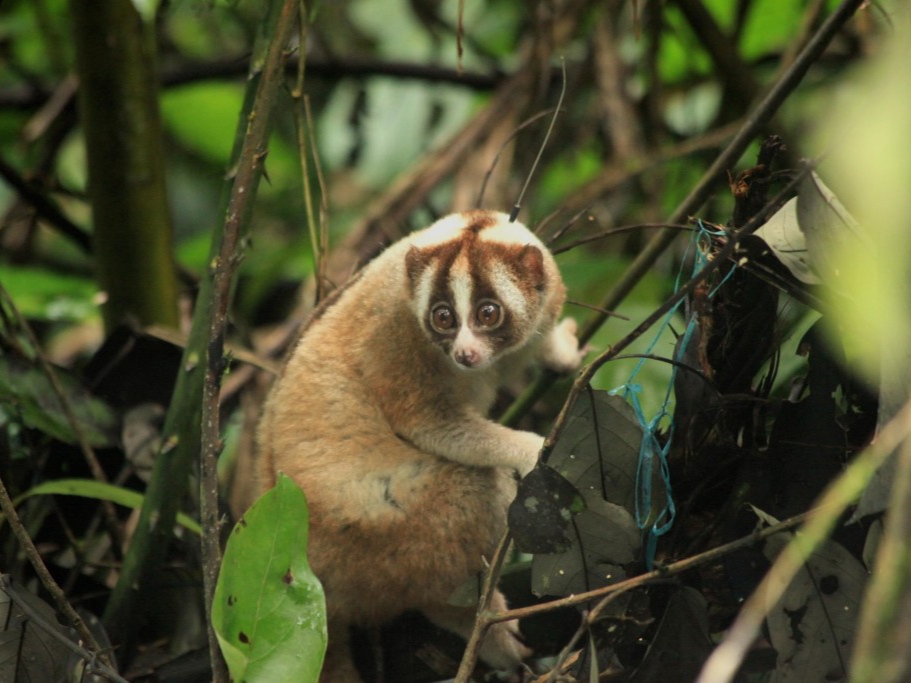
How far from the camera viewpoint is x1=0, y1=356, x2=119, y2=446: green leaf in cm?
285

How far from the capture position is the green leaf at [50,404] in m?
2.85

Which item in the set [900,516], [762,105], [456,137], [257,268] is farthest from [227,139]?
[900,516]

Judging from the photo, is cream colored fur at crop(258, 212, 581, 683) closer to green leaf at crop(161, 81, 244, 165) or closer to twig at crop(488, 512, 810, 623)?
twig at crop(488, 512, 810, 623)

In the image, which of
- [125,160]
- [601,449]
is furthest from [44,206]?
[601,449]

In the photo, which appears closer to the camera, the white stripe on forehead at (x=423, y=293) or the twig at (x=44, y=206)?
the white stripe on forehead at (x=423, y=293)

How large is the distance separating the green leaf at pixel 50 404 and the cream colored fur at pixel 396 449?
49 cm

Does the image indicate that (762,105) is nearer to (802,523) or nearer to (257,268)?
(802,523)

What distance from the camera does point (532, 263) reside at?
2.86 meters

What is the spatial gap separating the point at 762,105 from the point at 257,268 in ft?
13.1


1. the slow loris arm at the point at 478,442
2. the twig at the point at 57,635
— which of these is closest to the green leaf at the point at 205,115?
the slow loris arm at the point at 478,442

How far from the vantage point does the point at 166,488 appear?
8.37ft

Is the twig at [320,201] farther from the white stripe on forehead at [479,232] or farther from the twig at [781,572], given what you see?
the twig at [781,572]

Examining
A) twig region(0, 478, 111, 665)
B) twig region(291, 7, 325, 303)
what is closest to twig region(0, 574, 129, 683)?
twig region(0, 478, 111, 665)

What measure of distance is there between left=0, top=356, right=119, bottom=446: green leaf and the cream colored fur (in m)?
0.49
